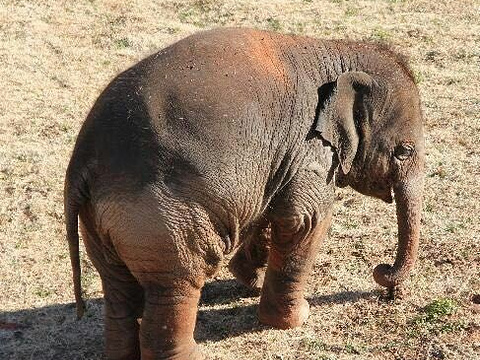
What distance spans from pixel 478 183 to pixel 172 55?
427cm

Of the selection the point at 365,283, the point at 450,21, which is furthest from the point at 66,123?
the point at 450,21

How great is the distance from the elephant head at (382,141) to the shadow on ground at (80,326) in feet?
2.58

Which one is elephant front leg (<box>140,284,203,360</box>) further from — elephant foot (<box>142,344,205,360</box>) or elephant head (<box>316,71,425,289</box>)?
elephant head (<box>316,71,425,289</box>)

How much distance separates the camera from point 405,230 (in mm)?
5812

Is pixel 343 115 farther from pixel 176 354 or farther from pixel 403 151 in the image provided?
pixel 176 354

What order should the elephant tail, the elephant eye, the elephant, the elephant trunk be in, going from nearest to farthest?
the elephant, the elephant tail, the elephant eye, the elephant trunk

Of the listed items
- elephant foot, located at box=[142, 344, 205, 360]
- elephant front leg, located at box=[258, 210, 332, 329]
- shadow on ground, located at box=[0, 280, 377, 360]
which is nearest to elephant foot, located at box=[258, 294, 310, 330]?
elephant front leg, located at box=[258, 210, 332, 329]

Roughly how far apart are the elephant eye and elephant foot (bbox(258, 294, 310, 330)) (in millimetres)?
1257

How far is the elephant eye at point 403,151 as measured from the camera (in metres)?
5.64

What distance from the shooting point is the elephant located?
14.6 feet

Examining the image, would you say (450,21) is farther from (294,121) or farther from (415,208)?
(294,121)

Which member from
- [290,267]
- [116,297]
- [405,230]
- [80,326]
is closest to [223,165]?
[116,297]

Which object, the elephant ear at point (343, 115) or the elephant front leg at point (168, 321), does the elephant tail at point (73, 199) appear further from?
the elephant ear at point (343, 115)

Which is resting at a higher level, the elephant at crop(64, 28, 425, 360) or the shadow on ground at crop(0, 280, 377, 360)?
the elephant at crop(64, 28, 425, 360)
